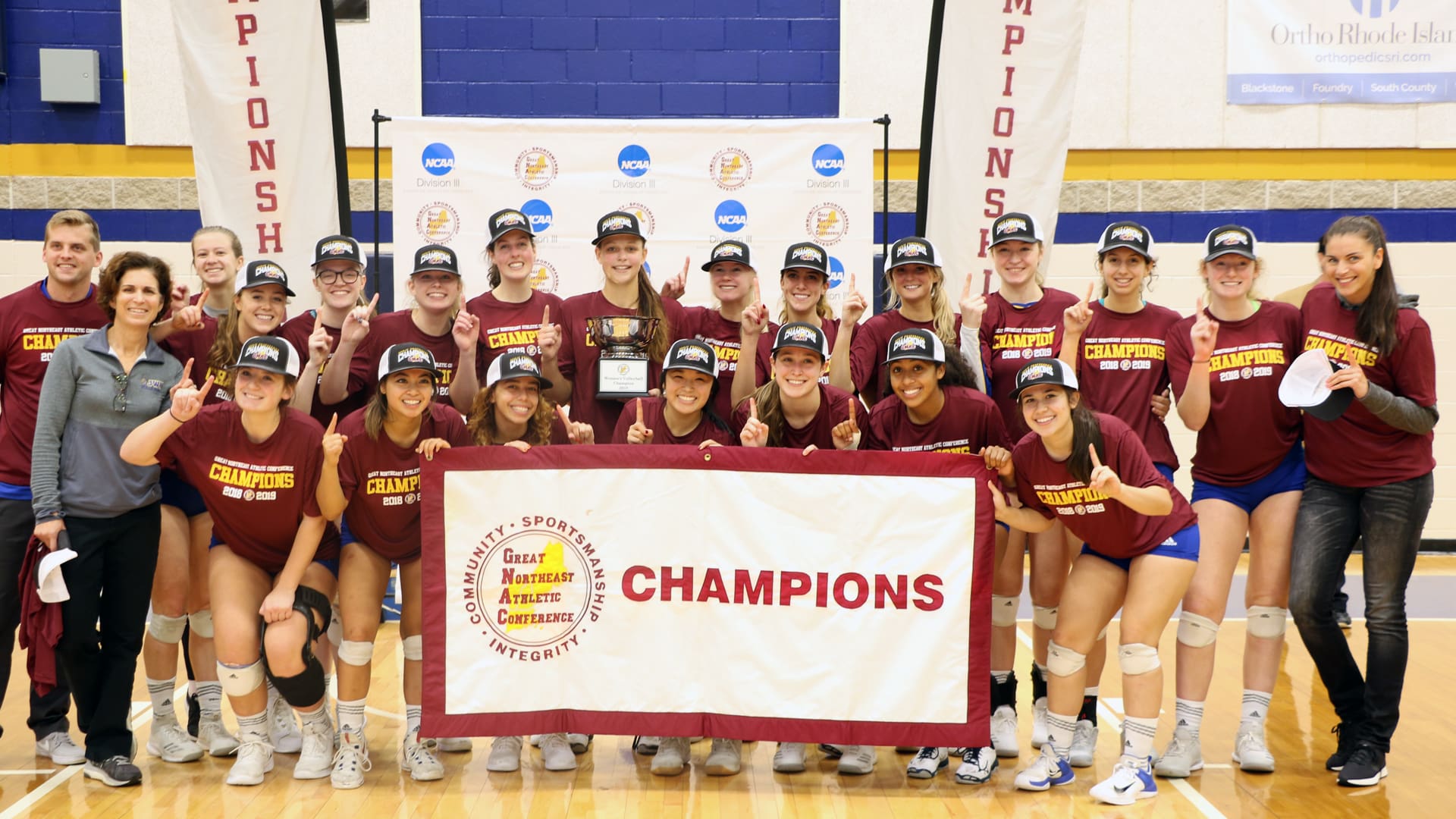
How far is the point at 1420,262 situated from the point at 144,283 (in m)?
9.84

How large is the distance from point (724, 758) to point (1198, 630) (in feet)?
6.40

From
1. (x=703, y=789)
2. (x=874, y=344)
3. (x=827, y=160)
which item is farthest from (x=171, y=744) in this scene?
(x=827, y=160)

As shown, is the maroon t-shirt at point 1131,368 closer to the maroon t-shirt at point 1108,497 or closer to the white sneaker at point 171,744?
the maroon t-shirt at point 1108,497

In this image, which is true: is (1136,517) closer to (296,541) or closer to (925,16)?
(296,541)

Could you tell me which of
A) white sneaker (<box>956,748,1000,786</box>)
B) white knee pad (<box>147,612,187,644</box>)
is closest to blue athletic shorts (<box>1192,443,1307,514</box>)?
white sneaker (<box>956,748,1000,786</box>)

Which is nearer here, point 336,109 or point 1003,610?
point 1003,610

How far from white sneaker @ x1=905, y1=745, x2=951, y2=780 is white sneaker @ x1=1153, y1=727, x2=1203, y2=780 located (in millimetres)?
871

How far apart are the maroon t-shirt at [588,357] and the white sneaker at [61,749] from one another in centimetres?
234

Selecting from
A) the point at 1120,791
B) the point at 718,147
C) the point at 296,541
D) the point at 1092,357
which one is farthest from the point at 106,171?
the point at 1120,791

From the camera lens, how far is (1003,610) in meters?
4.86

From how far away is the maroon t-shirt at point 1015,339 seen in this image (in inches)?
197

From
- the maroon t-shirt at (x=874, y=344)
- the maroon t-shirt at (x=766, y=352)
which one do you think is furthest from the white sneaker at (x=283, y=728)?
the maroon t-shirt at (x=874, y=344)

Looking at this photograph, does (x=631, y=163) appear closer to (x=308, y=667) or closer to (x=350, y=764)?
(x=308, y=667)

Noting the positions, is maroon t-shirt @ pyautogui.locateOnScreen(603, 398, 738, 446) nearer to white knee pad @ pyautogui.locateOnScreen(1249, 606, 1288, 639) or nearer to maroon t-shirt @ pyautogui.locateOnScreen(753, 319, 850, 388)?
maroon t-shirt @ pyautogui.locateOnScreen(753, 319, 850, 388)
